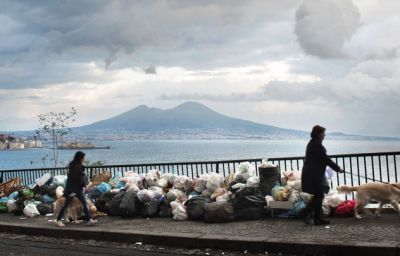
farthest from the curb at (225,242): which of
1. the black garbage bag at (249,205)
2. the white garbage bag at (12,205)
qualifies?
the white garbage bag at (12,205)

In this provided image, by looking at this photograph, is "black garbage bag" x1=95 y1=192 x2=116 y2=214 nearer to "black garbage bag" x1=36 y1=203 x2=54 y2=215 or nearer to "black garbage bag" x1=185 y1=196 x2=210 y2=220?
"black garbage bag" x1=36 y1=203 x2=54 y2=215

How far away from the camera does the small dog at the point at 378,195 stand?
31.5 feet

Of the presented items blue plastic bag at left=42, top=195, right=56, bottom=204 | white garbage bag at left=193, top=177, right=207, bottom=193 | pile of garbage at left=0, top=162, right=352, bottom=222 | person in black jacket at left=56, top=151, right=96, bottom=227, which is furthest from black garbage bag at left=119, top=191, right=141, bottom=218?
blue plastic bag at left=42, top=195, right=56, bottom=204

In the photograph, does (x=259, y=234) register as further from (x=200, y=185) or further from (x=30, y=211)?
(x=30, y=211)

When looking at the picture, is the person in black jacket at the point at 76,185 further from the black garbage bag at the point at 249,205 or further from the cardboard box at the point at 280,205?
the cardboard box at the point at 280,205

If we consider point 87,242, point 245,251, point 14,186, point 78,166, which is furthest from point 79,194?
point 14,186

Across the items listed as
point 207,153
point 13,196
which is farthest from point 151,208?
point 207,153

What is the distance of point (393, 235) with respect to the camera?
8.27 metres

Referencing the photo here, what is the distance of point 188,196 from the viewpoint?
40.8 ft

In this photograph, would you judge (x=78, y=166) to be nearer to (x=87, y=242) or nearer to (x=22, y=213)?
(x=87, y=242)

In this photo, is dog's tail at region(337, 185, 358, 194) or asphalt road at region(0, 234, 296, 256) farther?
dog's tail at region(337, 185, 358, 194)

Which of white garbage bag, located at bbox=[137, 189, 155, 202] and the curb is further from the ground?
white garbage bag, located at bbox=[137, 189, 155, 202]

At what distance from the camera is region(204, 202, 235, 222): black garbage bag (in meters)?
10.8

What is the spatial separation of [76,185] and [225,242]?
4.52 metres
